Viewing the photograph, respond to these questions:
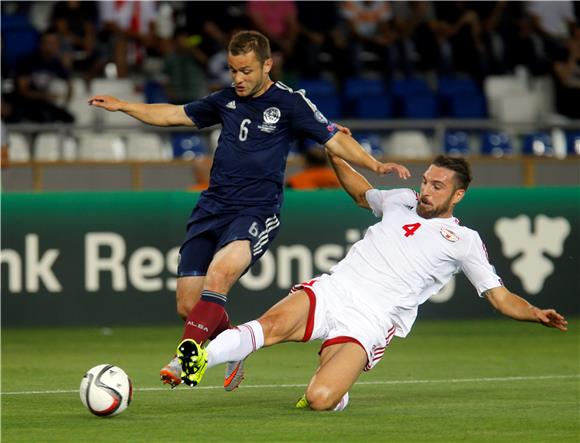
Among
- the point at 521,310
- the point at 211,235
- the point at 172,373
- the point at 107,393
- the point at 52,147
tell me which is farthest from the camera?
the point at 52,147

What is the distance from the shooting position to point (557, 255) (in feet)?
52.1

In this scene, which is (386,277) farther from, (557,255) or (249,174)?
(557,255)

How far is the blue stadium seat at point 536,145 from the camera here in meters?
18.5

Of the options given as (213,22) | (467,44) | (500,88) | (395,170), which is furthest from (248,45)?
(467,44)

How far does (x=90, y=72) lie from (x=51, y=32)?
2.41 ft

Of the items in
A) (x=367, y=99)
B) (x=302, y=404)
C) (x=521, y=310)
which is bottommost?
(x=302, y=404)

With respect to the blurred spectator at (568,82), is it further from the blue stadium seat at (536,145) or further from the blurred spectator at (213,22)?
the blurred spectator at (213,22)

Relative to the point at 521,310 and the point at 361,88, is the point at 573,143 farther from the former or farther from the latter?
the point at 521,310

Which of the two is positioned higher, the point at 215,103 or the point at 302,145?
the point at 215,103

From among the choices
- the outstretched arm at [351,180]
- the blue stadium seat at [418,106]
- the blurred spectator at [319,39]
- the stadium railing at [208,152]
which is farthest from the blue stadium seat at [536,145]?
the outstretched arm at [351,180]

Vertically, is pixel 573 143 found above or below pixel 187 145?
above

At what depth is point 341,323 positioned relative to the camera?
30.0 ft

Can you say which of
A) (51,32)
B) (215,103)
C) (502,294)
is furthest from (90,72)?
(502,294)

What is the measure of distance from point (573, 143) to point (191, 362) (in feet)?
37.6
